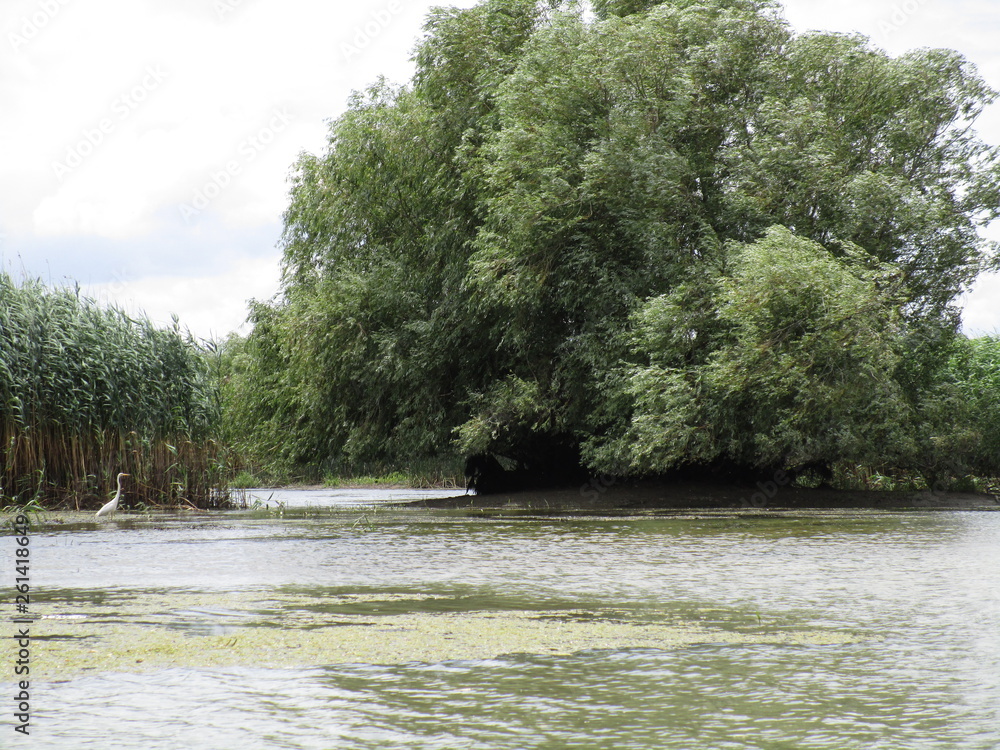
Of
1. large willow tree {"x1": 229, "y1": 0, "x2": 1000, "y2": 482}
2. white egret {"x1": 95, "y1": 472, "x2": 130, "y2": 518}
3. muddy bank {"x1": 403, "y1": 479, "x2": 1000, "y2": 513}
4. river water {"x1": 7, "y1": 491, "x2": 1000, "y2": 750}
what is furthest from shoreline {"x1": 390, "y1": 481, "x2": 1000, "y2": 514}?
river water {"x1": 7, "y1": 491, "x2": 1000, "y2": 750}

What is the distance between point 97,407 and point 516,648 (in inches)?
607

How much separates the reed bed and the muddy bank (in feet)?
22.8

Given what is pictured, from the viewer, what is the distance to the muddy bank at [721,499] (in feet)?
80.0

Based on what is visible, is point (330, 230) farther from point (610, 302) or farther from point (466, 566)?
point (466, 566)

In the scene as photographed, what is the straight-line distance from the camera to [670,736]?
4.58m

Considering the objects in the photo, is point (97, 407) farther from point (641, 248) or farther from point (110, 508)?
point (641, 248)

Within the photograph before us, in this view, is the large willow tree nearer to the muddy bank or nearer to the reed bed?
the muddy bank

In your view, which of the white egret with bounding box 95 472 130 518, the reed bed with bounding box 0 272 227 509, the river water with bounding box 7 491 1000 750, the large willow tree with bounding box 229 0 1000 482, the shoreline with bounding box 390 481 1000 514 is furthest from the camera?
the shoreline with bounding box 390 481 1000 514

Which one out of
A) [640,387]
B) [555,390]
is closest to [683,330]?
[640,387]

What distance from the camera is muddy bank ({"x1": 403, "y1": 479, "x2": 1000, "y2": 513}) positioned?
960 inches

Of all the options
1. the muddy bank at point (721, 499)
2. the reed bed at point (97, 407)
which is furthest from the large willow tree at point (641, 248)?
the reed bed at point (97, 407)

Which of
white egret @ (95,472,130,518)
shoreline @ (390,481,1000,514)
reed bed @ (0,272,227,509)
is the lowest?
shoreline @ (390,481,1000,514)

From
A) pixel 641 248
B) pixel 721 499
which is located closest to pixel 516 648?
pixel 641 248

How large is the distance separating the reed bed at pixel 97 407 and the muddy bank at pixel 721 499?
6.95 metres
